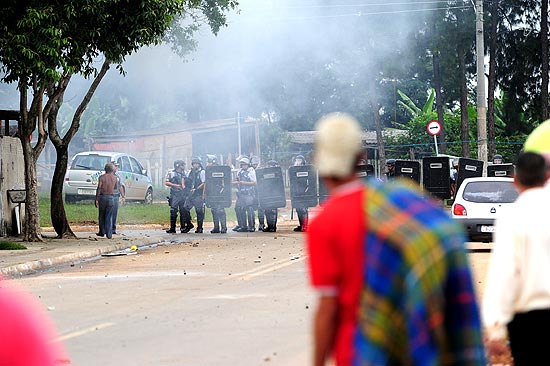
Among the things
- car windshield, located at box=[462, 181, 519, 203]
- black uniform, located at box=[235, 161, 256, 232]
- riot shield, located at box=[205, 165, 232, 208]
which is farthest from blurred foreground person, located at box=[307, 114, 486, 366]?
riot shield, located at box=[205, 165, 232, 208]

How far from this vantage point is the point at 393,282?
3795 mm

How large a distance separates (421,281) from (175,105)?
5644 centimetres

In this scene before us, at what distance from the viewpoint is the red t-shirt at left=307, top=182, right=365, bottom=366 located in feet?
12.7

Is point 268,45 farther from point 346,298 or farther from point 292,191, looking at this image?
point 346,298

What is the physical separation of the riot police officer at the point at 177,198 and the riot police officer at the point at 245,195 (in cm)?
137

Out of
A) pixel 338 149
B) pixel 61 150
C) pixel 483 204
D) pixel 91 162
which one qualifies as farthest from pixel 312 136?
pixel 338 149

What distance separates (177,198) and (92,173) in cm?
879

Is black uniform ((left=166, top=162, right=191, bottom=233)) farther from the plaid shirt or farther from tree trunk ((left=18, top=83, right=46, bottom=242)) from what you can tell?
the plaid shirt

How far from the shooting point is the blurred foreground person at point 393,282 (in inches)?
149

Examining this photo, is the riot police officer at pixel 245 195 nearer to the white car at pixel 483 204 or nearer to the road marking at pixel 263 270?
→ the white car at pixel 483 204

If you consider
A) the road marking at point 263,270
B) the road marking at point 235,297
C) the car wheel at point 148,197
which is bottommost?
the road marking at point 235,297

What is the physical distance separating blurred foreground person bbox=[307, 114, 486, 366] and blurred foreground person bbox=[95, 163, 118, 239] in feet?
70.3

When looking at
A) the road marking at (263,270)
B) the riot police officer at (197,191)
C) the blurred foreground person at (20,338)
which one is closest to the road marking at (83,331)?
the road marking at (263,270)

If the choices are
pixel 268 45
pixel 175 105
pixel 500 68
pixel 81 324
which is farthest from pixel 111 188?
pixel 175 105
